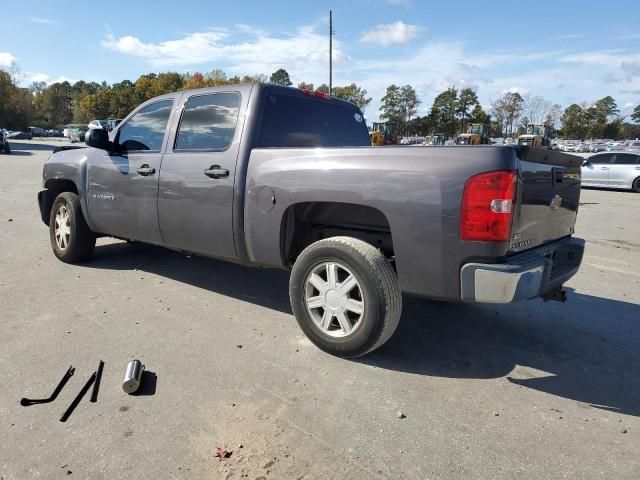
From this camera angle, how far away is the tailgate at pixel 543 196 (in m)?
2.72

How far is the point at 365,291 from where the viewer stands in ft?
9.91

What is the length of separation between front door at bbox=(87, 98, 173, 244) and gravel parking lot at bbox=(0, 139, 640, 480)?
626mm

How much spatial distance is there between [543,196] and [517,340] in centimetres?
130

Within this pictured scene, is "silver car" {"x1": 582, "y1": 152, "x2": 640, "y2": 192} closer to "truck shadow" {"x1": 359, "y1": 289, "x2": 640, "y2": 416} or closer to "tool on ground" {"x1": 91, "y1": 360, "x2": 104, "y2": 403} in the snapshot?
"truck shadow" {"x1": 359, "y1": 289, "x2": 640, "y2": 416}

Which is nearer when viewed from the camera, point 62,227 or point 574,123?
point 62,227

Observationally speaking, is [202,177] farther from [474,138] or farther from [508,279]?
[474,138]

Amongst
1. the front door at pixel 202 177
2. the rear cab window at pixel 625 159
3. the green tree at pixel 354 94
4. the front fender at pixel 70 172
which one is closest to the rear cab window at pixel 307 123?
the front door at pixel 202 177

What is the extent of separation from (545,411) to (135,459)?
223 centimetres

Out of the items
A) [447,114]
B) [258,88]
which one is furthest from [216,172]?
[447,114]

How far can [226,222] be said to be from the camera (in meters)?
3.73

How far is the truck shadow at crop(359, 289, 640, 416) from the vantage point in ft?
9.98

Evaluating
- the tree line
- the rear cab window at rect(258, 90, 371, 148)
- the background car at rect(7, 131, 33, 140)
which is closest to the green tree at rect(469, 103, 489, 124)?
the tree line

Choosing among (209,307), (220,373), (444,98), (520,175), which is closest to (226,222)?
(209,307)

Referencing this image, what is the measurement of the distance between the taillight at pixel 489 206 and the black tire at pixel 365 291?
620 mm
